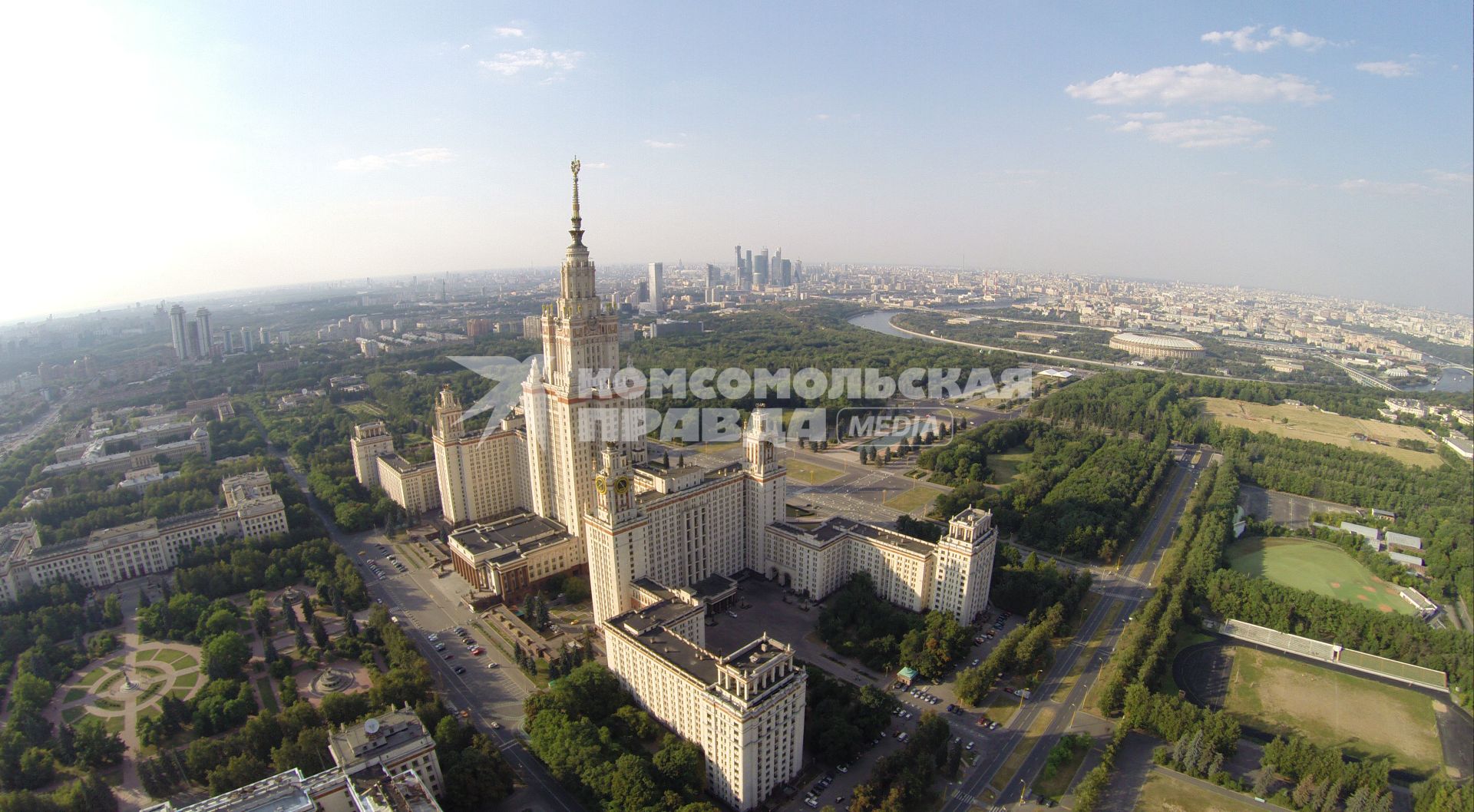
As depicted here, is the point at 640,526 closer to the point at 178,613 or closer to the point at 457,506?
the point at 457,506

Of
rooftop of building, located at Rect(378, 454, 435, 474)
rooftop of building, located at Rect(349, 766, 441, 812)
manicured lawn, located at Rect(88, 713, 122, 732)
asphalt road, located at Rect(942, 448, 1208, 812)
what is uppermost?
rooftop of building, located at Rect(349, 766, 441, 812)

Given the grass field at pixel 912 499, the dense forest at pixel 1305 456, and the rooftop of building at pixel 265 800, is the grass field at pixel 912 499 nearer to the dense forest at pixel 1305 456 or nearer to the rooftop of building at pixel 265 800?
the dense forest at pixel 1305 456

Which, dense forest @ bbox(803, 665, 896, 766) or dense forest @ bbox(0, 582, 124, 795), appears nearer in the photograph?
dense forest @ bbox(0, 582, 124, 795)

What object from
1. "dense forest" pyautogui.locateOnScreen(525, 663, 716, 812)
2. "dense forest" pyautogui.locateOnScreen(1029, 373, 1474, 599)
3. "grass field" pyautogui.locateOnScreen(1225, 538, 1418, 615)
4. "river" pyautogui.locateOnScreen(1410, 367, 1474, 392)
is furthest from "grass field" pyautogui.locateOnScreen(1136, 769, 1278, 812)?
"river" pyautogui.locateOnScreen(1410, 367, 1474, 392)

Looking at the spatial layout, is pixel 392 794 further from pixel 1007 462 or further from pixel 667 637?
pixel 1007 462

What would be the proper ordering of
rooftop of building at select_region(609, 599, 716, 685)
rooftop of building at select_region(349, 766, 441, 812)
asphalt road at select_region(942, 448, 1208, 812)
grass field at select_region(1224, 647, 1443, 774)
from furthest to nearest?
grass field at select_region(1224, 647, 1443, 774), rooftop of building at select_region(609, 599, 716, 685), asphalt road at select_region(942, 448, 1208, 812), rooftop of building at select_region(349, 766, 441, 812)

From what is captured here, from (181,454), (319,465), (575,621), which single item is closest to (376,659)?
(575,621)

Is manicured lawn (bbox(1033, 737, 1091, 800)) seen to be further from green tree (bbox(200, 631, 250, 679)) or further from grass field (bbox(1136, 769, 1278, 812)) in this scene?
green tree (bbox(200, 631, 250, 679))

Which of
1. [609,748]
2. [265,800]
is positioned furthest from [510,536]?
[265,800]
